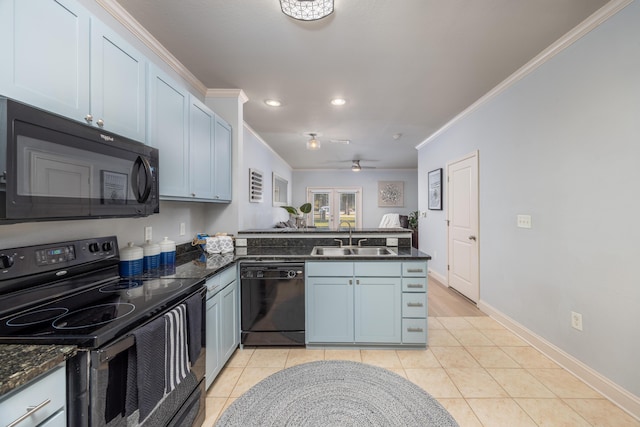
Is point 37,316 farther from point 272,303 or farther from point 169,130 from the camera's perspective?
point 272,303

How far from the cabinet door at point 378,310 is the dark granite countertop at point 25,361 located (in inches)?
73.3

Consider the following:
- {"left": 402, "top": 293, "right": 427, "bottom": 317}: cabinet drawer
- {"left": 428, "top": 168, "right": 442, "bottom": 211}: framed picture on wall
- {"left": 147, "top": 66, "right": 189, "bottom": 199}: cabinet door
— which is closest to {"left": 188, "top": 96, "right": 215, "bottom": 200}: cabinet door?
{"left": 147, "top": 66, "right": 189, "bottom": 199}: cabinet door

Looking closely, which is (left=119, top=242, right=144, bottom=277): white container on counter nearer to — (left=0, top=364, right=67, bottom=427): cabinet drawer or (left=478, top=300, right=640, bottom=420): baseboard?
(left=0, top=364, right=67, bottom=427): cabinet drawer

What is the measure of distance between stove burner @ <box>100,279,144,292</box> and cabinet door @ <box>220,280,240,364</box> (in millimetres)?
584

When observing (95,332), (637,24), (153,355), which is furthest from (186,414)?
(637,24)

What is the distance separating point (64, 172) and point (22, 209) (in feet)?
0.68

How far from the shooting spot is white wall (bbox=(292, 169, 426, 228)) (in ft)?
25.8

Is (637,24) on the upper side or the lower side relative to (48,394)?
upper

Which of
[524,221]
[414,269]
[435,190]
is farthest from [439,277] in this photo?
[414,269]

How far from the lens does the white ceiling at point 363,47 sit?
5.50ft

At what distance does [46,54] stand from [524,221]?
3.47m

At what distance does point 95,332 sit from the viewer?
0.87 m

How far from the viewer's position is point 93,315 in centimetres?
101

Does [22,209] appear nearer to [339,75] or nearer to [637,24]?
[339,75]
